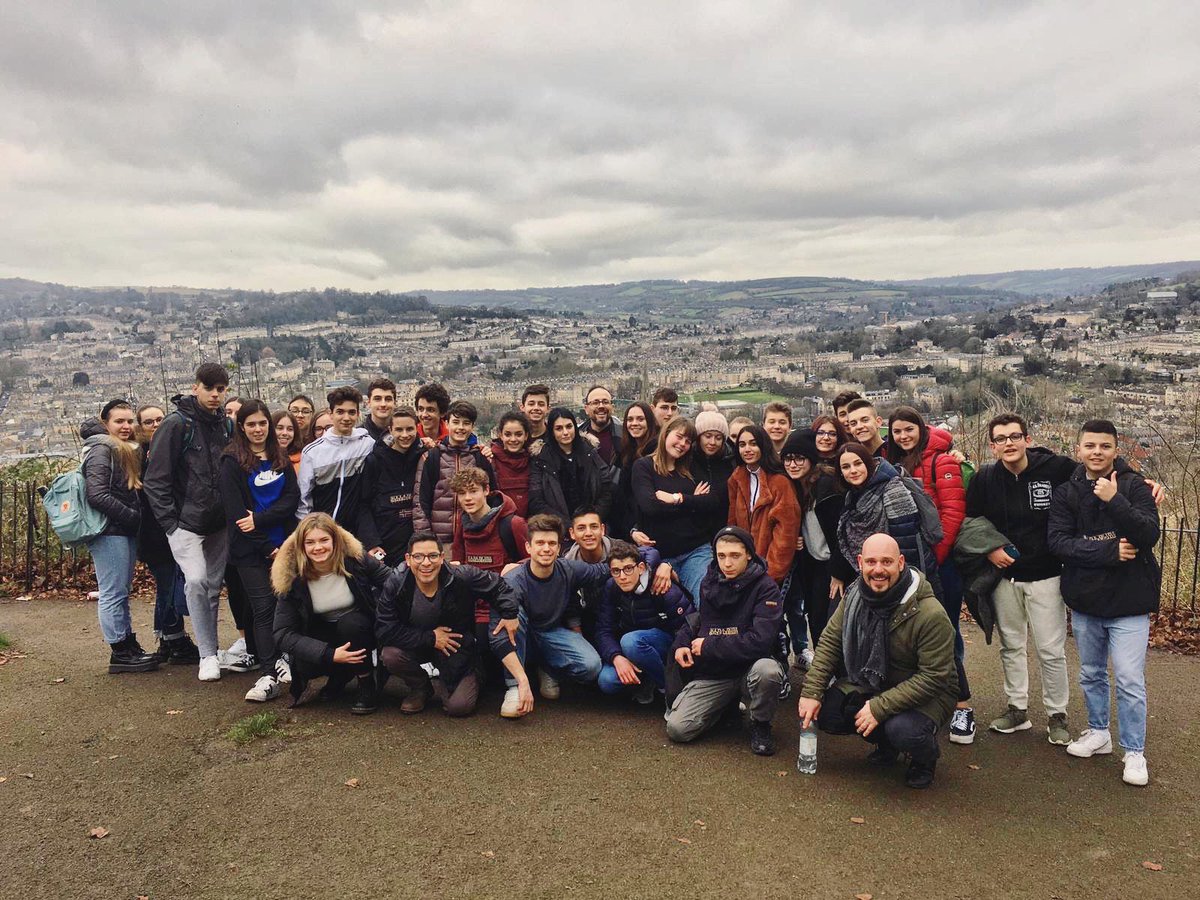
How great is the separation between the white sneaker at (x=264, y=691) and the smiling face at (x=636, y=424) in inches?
137

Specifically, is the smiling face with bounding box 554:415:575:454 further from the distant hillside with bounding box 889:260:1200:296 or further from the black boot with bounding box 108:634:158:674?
the distant hillside with bounding box 889:260:1200:296

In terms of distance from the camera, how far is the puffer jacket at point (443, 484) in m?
6.07

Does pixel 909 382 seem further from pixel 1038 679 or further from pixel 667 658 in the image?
pixel 667 658

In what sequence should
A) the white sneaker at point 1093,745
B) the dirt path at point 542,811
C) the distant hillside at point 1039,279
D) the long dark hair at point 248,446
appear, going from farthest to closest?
the distant hillside at point 1039,279 → the long dark hair at point 248,446 → the white sneaker at point 1093,745 → the dirt path at point 542,811

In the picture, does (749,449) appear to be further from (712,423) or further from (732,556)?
(732,556)

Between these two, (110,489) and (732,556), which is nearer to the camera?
(732,556)

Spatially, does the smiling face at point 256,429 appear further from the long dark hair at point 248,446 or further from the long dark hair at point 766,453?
the long dark hair at point 766,453

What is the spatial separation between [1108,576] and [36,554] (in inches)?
463

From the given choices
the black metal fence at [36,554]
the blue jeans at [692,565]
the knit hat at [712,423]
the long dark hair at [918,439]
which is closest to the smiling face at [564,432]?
the knit hat at [712,423]

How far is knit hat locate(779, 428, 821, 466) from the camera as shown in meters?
5.80

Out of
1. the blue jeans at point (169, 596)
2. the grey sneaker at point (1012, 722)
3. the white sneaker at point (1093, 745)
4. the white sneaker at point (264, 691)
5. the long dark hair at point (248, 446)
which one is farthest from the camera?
the blue jeans at point (169, 596)

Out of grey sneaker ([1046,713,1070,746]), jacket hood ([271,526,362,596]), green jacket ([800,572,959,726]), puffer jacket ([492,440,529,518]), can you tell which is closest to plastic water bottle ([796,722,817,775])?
green jacket ([800,572,959,726])

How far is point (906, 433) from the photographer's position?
18.3 ft

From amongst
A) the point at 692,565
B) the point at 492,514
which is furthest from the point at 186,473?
the point at 692,565
